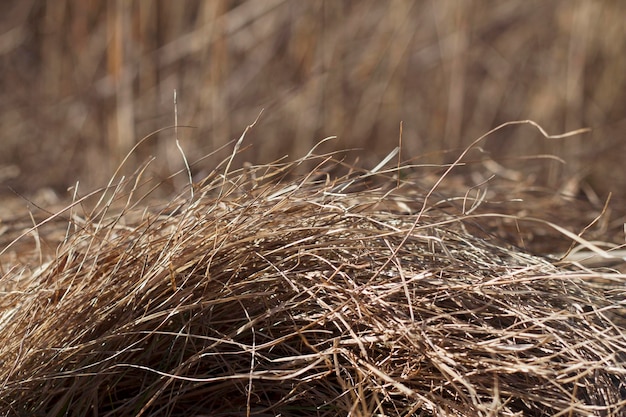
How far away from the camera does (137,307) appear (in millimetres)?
964

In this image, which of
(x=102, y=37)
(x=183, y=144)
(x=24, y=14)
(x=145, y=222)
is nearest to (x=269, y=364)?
(x=145, y=222)

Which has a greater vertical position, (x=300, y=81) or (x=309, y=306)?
(x=309, y=306)

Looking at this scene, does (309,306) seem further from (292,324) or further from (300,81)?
(300,81)

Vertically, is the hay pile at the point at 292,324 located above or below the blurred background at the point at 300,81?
above

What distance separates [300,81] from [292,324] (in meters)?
2.22

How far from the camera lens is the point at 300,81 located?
10.1 feet

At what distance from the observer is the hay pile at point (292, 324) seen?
0.88m

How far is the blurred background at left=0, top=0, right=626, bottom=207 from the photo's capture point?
113 inches

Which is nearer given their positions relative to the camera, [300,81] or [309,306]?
[309,306]

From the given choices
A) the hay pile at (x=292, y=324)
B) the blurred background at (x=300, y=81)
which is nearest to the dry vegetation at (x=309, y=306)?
the hay pile at (x=292, y=324)

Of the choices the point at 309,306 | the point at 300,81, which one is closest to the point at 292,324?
the point at 309,306

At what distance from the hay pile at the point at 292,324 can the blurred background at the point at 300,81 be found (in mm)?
1666

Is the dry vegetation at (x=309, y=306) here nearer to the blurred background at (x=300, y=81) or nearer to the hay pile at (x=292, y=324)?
the hay pile at (x=292, y=324)

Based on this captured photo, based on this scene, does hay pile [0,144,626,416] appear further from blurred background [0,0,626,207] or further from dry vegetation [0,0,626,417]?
blurred background [0,0,626,207]
